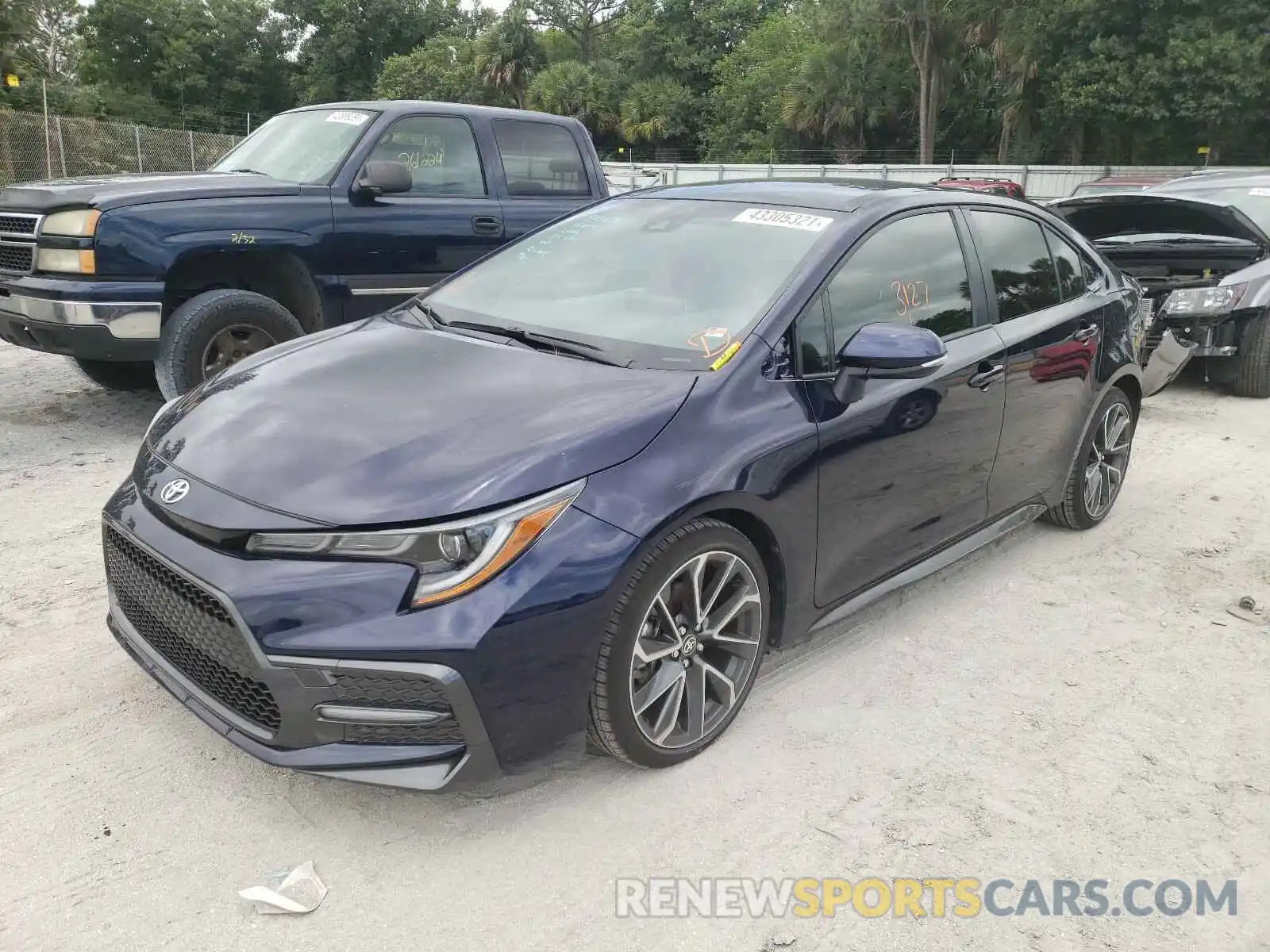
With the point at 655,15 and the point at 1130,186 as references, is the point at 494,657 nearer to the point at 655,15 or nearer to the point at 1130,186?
the point at 1130,186

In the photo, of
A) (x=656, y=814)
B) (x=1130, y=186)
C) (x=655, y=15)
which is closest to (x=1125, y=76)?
Result: (x=1130, y=186)

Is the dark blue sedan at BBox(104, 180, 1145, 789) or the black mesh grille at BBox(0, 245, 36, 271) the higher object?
the black mesh grille at BBox(0, 245, 36, 271)

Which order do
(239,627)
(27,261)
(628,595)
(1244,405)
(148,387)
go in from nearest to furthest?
(239,627) → (628,595) → (27,261) → (148,387) → (1244,405)

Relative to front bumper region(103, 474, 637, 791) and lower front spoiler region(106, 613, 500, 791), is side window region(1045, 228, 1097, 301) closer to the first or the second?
front bumper region(103, 474, 637, 791)

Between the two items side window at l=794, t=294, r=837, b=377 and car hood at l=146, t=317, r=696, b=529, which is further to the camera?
side window at l=794, t=294, r=837, b=377

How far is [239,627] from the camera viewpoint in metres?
2.39

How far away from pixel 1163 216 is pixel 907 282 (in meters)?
5.49

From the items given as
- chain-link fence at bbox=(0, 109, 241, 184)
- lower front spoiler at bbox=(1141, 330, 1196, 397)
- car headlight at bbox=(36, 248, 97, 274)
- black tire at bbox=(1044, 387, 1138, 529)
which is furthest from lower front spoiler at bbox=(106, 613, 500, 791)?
chain-link fence at bbox=(0, 109, 241, 184)

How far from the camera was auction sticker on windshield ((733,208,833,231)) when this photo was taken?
3.50 meters

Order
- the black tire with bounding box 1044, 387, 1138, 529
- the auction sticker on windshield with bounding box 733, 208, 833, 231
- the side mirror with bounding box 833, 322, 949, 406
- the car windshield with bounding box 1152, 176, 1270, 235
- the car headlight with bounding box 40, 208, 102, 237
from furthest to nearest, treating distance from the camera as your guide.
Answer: the car windshield with bounding box 1152, 176, 1270, 235 < the car headlight with bounding box 40, 208, 102, 237 < the black tire with bounding box 1044, 387, 1138, 529 < the auction sticker on windshield with bounding box 733, 208, 833, 231 < the side mirror with bounding box 833, 322, 949, 406

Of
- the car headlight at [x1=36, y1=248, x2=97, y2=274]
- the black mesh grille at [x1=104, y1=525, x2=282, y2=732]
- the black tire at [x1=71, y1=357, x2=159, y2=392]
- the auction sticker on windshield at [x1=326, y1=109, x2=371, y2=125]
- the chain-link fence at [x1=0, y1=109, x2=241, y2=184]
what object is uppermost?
the chain-link fence at [x1=0, y1=109, x2=241, y2=184]

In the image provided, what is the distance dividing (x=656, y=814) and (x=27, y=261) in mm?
4830

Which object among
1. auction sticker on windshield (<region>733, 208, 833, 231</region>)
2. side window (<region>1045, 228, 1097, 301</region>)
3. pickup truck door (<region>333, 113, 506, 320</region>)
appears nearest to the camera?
auction sticker on windshield (<region>733, 208, 833, 231</region>)

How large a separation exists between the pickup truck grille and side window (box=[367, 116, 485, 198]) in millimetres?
1921
